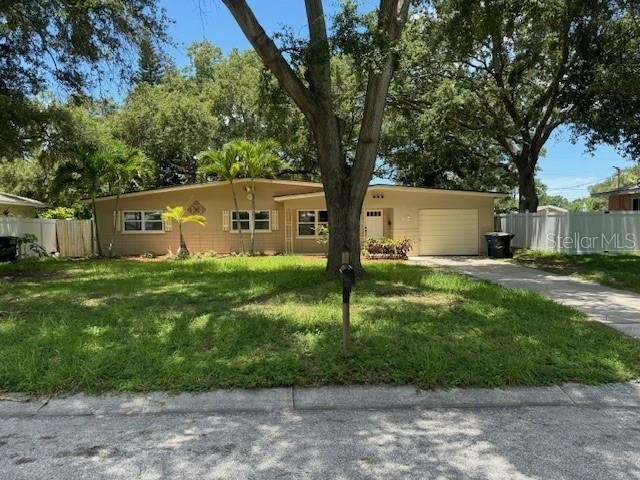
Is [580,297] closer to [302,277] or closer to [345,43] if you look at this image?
[302,277]

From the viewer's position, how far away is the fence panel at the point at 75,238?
68.9ft

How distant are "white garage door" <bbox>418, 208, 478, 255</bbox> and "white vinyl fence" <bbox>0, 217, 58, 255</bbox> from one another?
14.3 m

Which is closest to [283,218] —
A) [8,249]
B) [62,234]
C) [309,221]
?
[309,221]

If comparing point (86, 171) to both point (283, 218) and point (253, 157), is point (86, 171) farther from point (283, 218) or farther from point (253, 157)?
point (283, 218)

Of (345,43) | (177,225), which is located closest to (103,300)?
(345,43)

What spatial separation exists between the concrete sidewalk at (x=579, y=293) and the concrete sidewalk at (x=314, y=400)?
2725 millimetres

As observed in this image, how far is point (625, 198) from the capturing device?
30219 millimetres

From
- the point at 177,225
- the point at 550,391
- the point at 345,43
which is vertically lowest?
the point at 550,391

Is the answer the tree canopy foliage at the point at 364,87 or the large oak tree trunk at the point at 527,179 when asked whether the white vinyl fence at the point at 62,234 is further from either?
the large oak tree trunk at the point at 527,179

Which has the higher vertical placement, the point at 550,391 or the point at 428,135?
the point at 428,135

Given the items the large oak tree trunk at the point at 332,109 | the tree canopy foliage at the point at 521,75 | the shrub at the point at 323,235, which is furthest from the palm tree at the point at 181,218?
the large oak tree trunk at the point at 332,109

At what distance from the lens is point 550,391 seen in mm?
4797

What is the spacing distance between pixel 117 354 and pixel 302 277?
18.6 ft

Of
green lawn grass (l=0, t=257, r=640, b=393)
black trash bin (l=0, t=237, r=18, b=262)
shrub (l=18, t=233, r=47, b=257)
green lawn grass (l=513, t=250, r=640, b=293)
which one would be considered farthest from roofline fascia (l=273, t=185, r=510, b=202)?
green lawn grass (l=0, t=257, r=640, b=393)
